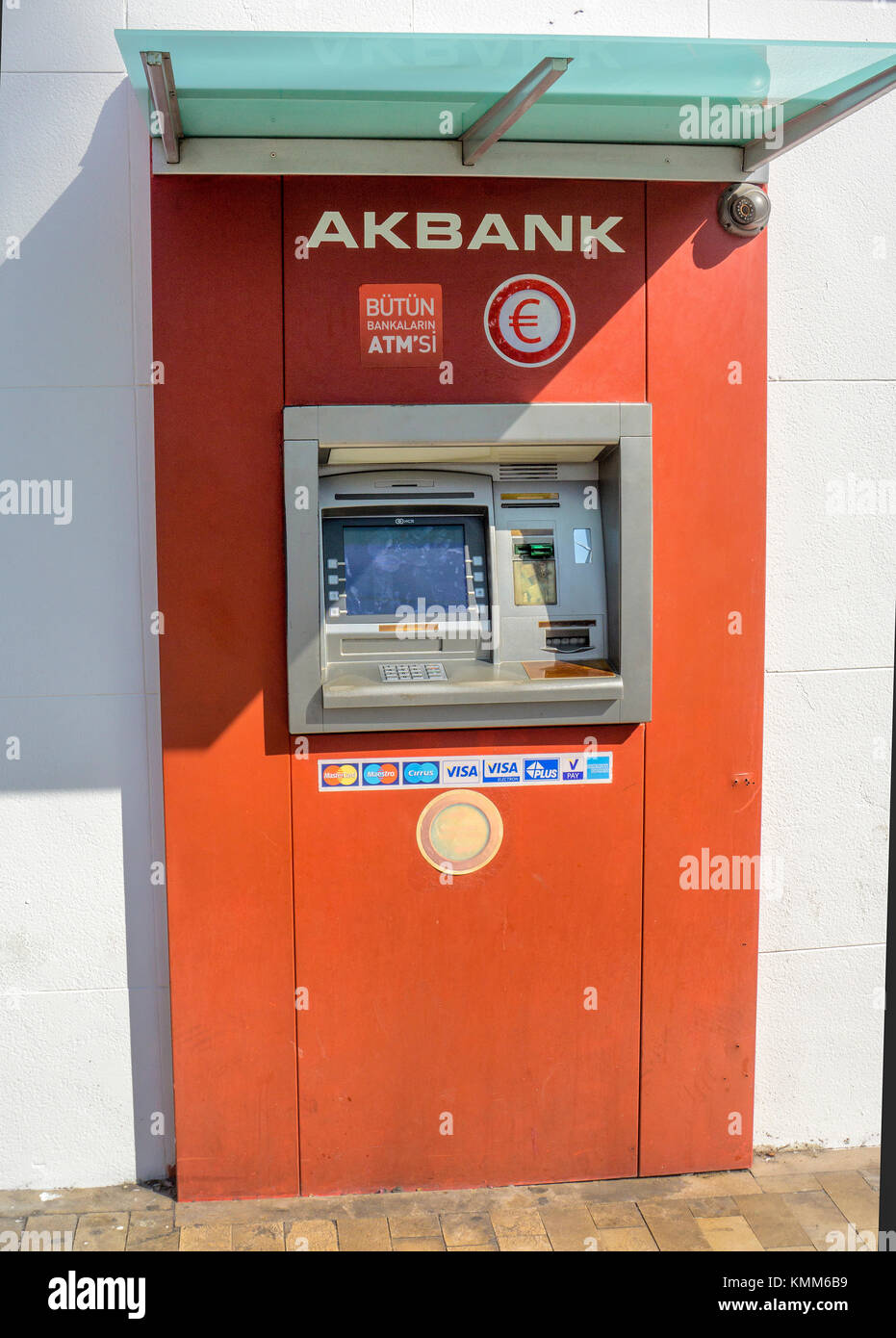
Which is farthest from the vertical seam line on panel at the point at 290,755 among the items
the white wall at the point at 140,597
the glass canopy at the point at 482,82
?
the white wall at the point at 140,597

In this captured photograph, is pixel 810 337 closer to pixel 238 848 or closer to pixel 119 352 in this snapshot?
pixel 119 352

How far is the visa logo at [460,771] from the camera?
3186mm

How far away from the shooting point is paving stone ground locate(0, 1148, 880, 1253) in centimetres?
306

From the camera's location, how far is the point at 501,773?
3207 mm

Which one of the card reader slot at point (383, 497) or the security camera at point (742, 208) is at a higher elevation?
the security camera at point (742, 208)

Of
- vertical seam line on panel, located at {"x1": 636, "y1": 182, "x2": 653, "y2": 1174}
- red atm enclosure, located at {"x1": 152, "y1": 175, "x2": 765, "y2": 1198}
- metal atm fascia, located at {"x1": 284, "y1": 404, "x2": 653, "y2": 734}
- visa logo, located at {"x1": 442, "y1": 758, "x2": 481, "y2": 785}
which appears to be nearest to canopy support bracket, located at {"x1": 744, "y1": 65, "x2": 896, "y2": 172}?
red atm enclosure, located at {"x1": 152, "y1": 175, "x2": 765, "y2": 1198}

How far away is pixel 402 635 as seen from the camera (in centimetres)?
311

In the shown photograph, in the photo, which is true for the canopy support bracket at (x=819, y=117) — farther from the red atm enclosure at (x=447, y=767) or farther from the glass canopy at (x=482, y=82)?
the red atm enclosure at (x=447, y=767)

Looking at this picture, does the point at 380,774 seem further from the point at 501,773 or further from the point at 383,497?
the point at 383,497

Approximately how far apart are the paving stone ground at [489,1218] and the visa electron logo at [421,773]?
1.24 meters

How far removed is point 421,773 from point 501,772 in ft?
0.78

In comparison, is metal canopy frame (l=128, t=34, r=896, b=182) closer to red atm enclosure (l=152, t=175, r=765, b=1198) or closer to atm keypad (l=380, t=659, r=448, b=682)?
red atm enclosure (l=152, t=175, r=765, b=1198)

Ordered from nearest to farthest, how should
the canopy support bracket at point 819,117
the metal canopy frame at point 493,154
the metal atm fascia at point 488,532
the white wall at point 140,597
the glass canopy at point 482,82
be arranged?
the glass canopy at point 482,82 < the canopy support bracket at point 819,117 < the metal canopy frame at point 493,154 < the metal atm fascia at point 488,532 < the white wall at point 140,597

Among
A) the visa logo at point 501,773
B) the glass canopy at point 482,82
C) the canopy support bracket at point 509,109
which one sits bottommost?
the visa logo at point 501,773
